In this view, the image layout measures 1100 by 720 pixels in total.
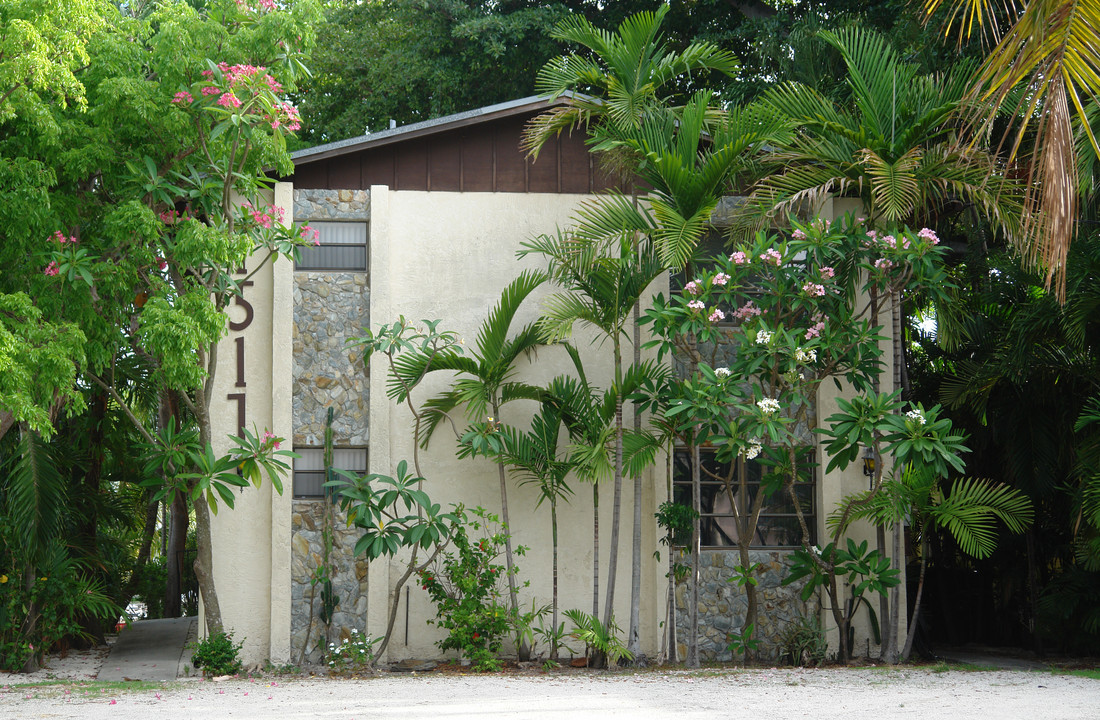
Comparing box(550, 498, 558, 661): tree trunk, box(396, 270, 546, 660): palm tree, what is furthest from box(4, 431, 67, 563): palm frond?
box(550, 498, 558, 661): tree trunk

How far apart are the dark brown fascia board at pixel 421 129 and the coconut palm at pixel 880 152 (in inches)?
90.9

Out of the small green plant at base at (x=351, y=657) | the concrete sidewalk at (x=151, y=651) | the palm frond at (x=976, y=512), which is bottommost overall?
the concrete sidewalk at (x=151, y=651)

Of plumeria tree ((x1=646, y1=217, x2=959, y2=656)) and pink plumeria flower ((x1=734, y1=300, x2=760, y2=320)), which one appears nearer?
plumeria tree ((x1=646, y1=217, x2=959, y2=656))

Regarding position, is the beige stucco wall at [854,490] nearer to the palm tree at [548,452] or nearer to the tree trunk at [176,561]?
the palm tree at [548,452]

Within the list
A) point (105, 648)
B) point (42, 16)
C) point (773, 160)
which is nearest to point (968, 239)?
point (773, 160)

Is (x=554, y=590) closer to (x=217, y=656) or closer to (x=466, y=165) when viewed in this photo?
(x=217, y=656)

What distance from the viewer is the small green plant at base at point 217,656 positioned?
30.1ft

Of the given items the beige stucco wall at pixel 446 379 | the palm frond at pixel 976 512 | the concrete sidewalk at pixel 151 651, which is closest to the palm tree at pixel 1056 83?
the palm frond at pixel 976 512

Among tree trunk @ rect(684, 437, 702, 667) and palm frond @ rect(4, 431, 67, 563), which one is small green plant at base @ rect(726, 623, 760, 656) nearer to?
tree trunk @ rect(684, 437, 702, 667)

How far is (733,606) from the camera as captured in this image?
10.1 meters

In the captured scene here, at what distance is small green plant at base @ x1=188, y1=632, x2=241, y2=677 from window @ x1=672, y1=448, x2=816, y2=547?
4.53 m

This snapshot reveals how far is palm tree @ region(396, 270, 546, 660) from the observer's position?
9477 millimetres

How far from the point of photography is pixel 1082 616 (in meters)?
10.3

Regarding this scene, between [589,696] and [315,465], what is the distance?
3803 millimetres
